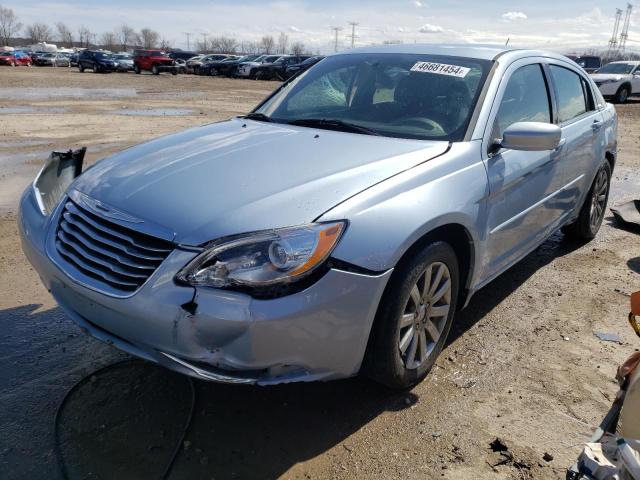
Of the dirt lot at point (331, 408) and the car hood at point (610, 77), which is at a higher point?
the car hood at point (610, 77)

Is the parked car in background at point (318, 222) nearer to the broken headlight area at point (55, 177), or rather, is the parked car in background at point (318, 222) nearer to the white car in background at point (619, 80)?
the broken headlight area at point (55, 177)

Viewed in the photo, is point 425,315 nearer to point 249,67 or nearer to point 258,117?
point 258,117

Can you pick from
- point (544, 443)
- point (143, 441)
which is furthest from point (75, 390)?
point (544, 443)

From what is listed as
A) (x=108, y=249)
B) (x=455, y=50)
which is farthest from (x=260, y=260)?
(x=455, y=50)

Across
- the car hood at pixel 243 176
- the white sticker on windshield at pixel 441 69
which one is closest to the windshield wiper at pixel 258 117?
the car hood at pixel 243 176

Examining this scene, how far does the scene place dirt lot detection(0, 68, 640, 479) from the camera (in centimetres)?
241

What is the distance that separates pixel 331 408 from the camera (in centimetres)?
280

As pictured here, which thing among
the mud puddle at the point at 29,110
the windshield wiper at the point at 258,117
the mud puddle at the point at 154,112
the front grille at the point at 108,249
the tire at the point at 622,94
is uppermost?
the windshield wiper at the point at 258,117

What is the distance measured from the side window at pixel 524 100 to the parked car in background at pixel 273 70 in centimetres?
3510

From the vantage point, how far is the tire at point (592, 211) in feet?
16.8

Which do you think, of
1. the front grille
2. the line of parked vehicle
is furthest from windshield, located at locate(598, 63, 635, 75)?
the front grille

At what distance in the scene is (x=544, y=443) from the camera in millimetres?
2600

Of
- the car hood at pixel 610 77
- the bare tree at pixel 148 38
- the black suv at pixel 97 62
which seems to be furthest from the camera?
the bare tree at pixel 148 38

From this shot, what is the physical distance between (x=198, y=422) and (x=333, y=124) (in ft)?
6.15
